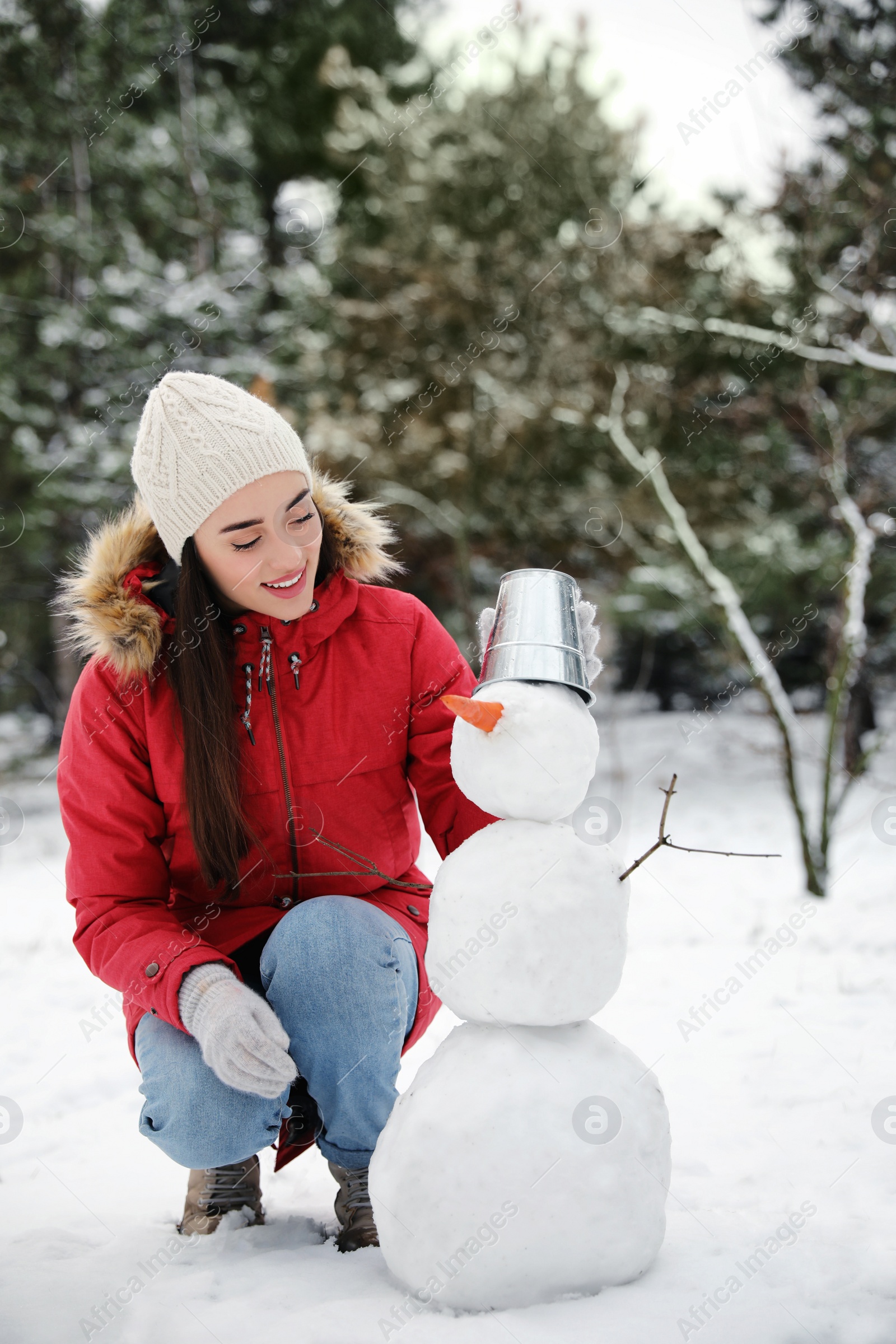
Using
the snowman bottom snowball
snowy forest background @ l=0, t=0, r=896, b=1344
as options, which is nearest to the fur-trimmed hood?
the snowman bottom snowball

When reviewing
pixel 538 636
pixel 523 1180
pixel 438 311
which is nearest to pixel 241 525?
pixel 538 636

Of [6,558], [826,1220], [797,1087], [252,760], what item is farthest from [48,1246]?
[6,558]

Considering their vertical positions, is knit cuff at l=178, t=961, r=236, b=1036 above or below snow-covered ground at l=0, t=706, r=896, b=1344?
above

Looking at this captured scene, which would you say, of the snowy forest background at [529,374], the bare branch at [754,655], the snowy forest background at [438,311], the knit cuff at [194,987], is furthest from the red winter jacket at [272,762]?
the snowy forest background at [438,311]

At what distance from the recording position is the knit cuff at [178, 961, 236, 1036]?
55.9 inches

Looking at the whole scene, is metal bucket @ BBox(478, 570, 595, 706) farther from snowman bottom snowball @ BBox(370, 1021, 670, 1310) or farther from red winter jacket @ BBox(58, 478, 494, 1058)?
snowman bottom snowball @ BBox(370, 1021, 670, 1310)

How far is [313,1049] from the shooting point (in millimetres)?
1537

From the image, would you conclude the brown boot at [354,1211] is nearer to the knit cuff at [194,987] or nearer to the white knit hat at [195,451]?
the knit cuff at [194,987]

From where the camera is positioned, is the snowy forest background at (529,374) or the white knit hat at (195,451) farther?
the snowy forest background at (529,374)

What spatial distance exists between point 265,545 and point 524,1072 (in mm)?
962

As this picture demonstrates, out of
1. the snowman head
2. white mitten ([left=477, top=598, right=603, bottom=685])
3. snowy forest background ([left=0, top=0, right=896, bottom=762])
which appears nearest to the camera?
the snowman head

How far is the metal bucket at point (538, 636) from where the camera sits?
1.40 m

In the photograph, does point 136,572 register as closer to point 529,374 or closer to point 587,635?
point 587,635

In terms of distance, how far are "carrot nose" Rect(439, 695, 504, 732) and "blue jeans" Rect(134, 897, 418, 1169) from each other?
0.47m
